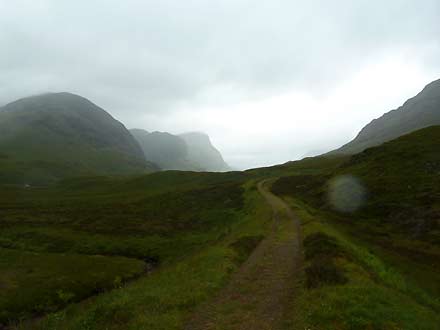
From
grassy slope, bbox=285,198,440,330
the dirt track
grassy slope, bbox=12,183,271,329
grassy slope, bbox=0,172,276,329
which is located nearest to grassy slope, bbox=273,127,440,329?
grassy slope, bbox=285,198,440,330

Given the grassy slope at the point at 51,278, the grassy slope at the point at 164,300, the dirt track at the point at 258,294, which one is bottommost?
the grassy slope at the point at 51,278

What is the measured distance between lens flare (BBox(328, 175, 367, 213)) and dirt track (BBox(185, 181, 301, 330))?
2845cm

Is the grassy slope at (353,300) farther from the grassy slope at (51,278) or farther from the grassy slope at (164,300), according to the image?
the grassy slope at (51,278)

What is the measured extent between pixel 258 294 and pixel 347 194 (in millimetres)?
48032

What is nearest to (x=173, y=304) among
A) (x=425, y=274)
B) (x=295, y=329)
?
(x=295, y=329)

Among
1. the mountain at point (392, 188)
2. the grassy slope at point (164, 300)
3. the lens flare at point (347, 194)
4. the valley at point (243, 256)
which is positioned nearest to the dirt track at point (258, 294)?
the valley at point (243, 256)

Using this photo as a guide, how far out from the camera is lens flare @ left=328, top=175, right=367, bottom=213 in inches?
2299

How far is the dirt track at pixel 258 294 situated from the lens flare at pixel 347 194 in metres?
28.4

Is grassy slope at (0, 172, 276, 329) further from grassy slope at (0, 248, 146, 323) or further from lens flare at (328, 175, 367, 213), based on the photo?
lens flare at (328, 175, 367, 213)

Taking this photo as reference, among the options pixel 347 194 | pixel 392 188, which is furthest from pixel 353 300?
pixel 347 194

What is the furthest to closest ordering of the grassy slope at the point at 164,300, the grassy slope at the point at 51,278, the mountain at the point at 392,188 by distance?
1. the mountain at the point at 392,188
2. the grassy slope at the point at 51,278
3. the grassy slope at the point at 164,300

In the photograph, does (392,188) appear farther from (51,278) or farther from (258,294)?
(51,278)

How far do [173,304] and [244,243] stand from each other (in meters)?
15.9

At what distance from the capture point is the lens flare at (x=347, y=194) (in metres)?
58.4
